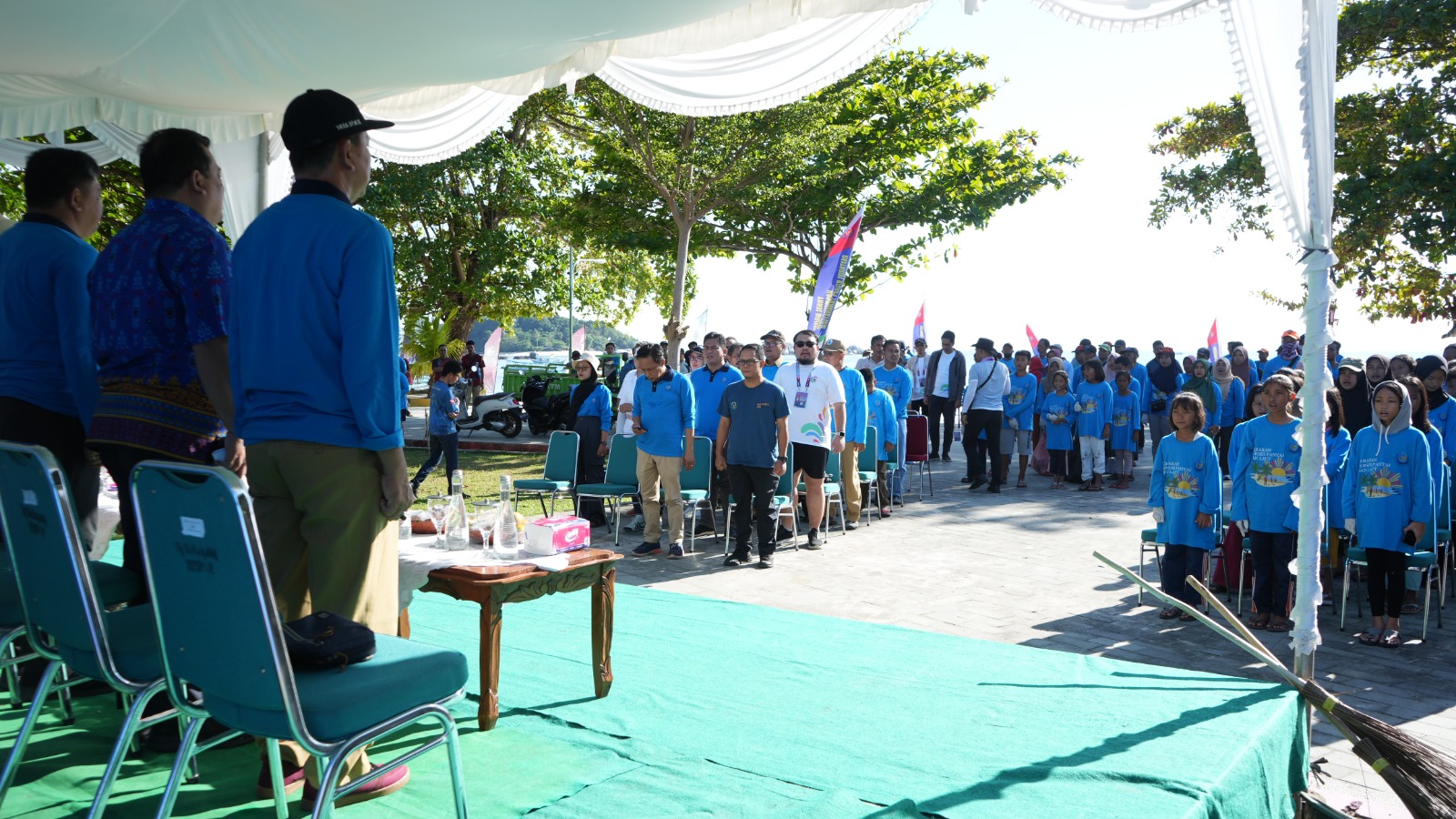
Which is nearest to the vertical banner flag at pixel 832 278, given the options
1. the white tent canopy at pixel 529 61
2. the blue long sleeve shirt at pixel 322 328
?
the white tent canopy at pixel 529 61

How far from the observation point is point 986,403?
13.1 metres

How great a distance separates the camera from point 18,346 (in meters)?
3.61

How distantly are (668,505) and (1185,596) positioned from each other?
13.7 feet

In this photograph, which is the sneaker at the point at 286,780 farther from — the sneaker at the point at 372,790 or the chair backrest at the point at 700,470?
the chair backrest at the point at 700,470

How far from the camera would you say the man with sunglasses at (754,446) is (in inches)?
333

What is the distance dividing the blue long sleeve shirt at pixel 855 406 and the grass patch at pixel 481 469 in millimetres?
3947

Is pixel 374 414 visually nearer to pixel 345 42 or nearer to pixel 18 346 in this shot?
pixel 18 346

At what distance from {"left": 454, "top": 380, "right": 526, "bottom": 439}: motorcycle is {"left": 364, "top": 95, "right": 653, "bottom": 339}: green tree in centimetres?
455

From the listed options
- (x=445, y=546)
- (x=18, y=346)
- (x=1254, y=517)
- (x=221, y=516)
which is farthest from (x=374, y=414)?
(x=1254, y=517)

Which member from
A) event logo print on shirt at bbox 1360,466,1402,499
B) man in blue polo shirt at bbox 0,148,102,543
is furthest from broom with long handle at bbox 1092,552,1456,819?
man in blue polo shirt at bbox 0,148,102,543

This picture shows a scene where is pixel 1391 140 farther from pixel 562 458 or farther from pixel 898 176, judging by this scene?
pixel 562 458

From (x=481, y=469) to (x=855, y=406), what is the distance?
6747 mm

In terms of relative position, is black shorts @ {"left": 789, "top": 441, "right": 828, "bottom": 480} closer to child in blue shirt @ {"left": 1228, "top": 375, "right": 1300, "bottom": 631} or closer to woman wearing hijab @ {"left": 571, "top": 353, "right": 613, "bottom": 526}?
woman wearing hijab @ {"left": 571, "top": 353, "right": 613, "bottom": 526}

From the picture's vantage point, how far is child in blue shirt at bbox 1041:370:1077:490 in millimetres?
13812
